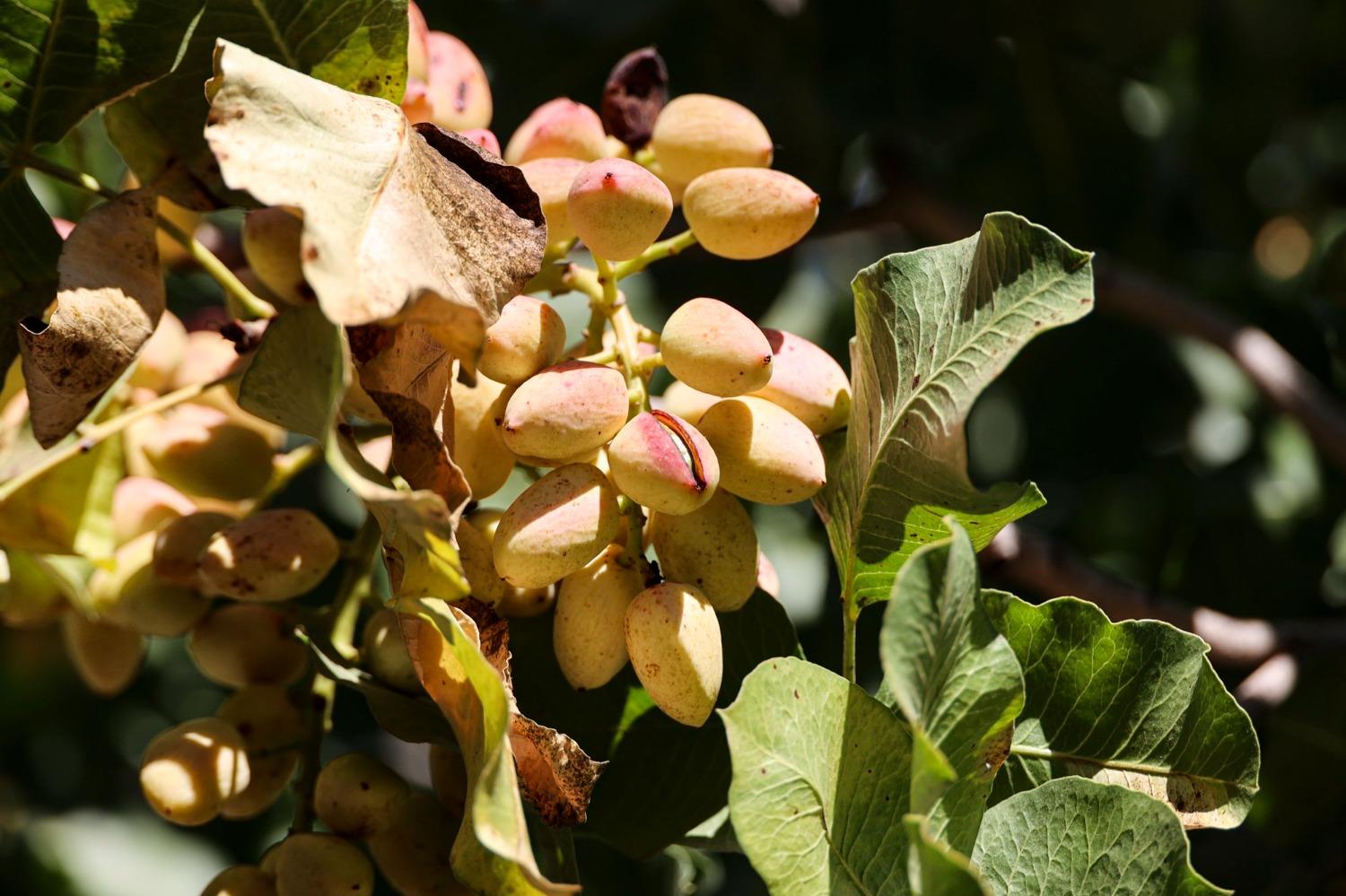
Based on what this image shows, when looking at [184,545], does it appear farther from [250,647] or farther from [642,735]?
[642,735]

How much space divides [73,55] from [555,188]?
0.90 ft

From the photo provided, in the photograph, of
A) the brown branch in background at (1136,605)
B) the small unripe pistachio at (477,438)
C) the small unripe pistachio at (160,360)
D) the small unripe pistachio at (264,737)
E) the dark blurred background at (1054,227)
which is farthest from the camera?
the dark blurred background at (1054,227)

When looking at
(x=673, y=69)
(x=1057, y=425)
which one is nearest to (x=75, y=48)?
(x=673, y=69)

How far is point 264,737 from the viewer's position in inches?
30.2

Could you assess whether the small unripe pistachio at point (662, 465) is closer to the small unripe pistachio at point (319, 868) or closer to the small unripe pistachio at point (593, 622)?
the small unripe pistachio at point (593, 622)

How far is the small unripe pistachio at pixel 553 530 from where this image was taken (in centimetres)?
60

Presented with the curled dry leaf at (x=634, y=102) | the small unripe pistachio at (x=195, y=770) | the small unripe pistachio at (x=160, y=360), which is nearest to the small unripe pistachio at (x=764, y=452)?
the curled dry leaf at (x=634, y=102)

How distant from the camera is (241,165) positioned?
54 cm

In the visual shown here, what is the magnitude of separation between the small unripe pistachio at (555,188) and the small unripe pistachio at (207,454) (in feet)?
0.93

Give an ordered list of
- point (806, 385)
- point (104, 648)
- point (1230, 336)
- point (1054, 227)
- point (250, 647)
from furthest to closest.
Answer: point (1054, 227), point (1230, 336), point (104, 648), point (250, 647), point (806, 385)

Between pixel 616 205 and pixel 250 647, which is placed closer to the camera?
pixel 616 205

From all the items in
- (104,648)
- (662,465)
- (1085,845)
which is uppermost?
(662,465)

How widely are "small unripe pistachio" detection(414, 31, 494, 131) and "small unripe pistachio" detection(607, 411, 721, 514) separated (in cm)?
29

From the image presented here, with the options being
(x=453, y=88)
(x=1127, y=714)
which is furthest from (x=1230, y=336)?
(x=453, y=88)
